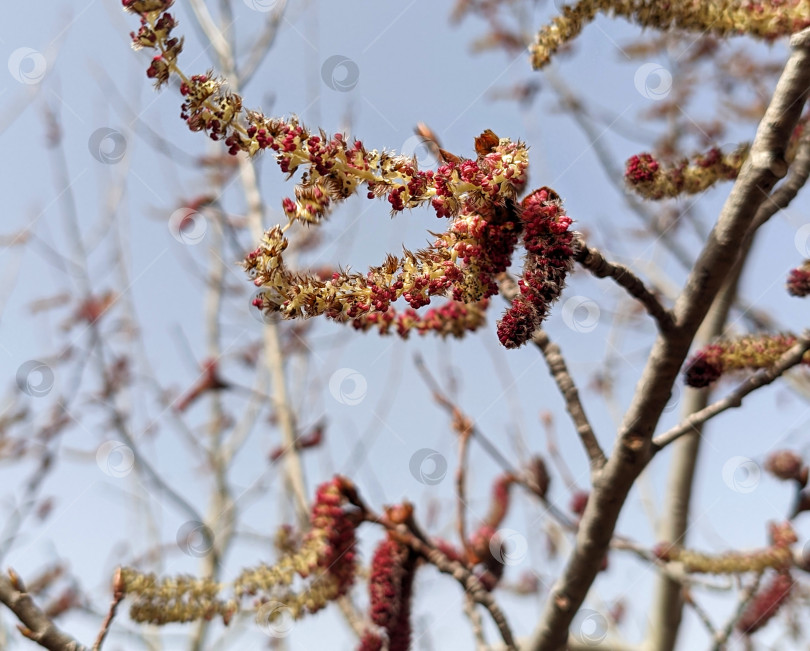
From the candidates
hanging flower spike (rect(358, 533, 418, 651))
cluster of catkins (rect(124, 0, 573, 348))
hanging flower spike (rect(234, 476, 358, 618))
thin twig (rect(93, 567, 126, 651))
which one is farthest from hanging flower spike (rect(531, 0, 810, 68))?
thin twig (rect(93, 567, 126, 651))

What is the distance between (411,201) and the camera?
1.05 metres

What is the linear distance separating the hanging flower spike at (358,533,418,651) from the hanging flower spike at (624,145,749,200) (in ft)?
4.40

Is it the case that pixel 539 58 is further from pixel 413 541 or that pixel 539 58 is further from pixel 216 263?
pixel 216 263

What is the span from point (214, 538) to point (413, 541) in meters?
1.98

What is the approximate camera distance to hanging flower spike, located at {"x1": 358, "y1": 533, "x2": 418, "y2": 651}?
2158mm

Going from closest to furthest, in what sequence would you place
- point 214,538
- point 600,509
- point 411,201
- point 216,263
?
point 411,201
point 600,509
point 214,538
point 216,263

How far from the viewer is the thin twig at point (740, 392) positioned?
166 cm

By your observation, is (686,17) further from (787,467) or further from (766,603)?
(766,603)

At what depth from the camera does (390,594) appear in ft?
7.09

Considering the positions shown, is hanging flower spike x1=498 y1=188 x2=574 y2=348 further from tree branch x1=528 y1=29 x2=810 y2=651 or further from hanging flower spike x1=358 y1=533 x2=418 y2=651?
hanging flower spike x1=358 y1=533 x2=418 y2=651

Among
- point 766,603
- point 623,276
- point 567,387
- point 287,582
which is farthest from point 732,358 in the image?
point 766,603

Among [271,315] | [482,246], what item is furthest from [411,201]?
[271,315]

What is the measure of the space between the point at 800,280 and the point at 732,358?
0.27 metres

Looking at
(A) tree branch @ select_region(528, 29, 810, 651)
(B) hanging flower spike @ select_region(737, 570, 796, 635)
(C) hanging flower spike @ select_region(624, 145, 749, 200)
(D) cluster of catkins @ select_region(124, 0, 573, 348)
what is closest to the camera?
(D) cluster of catkins @ select_region(124, 0, 573, 348)
